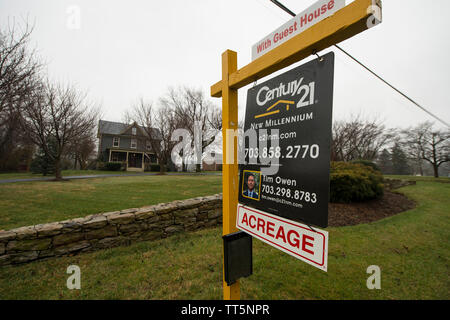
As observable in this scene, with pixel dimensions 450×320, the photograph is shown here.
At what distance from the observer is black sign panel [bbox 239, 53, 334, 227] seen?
1.14 m

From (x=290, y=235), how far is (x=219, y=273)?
2.19 m

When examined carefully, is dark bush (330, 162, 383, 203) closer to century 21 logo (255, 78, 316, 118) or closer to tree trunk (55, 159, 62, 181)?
century 21 logo (255, 78, 316, 118)

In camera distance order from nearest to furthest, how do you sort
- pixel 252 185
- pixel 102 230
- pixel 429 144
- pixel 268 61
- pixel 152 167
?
pixel 268 61, pixel 252 185, pixel 102 230, pixel 429 144, pixel 152 167

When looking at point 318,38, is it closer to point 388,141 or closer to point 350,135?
point 350,135

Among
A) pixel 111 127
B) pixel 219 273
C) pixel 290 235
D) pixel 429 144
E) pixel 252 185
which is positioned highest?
pixel 111 127

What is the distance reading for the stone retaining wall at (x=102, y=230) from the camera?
10.0ft

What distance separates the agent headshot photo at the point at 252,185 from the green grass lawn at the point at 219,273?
1.75 metres

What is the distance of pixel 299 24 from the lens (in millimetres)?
1340

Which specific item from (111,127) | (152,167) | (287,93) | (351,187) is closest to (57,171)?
(152,167)

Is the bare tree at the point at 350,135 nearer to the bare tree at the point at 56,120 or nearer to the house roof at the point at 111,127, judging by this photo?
the bare tree at the point at 56,120

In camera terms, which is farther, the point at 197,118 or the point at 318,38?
the point at 197,118

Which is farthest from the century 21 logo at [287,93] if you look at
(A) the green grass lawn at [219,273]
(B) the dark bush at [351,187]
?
(B) the dark bush at [351,187]

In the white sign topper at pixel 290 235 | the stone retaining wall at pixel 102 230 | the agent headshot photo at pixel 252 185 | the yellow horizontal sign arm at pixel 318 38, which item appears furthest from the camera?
the stone retaining wall at pixel 102 230

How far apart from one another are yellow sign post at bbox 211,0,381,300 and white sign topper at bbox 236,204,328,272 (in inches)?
10.7
